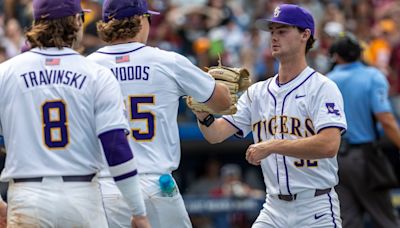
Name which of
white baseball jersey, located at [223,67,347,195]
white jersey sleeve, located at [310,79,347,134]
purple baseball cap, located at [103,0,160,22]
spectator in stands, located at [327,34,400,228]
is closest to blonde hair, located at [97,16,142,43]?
purple baseball cap, located at [103,0,160,22]

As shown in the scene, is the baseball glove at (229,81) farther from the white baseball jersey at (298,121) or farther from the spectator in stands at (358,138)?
the spectator in stands at (358,138)

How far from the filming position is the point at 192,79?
609 cm

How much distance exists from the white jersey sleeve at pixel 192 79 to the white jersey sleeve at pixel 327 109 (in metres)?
0.80

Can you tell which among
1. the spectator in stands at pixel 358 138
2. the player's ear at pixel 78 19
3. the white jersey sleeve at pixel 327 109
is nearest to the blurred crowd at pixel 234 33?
the spectator in stands at pixel 358 138

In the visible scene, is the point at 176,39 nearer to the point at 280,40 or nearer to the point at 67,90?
the point at 280,40

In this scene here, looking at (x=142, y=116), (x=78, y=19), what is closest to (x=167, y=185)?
(x=142, y=116)

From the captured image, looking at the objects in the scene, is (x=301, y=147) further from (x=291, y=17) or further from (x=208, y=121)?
(x=291, y=17)

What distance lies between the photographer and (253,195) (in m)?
12.7

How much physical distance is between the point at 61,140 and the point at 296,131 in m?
1.95

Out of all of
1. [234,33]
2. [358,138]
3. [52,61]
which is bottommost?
[234,33]

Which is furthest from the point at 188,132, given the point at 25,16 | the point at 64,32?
the point at 64,32

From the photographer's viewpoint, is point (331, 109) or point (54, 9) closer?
point (54, 9)

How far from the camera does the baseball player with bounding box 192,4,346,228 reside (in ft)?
21.2

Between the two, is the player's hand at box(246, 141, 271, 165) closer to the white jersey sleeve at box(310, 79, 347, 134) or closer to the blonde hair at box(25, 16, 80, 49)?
the white jersey sleeve at box(310, 79, 347, 134)
